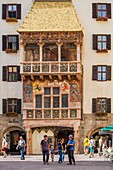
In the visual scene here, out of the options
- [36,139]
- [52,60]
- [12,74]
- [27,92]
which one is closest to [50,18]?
[52,60]

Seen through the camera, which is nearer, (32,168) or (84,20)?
(32,168)

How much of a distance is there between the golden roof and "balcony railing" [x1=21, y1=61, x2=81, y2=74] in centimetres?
321

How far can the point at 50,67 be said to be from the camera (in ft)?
190

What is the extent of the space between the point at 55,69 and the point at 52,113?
423 centimetres

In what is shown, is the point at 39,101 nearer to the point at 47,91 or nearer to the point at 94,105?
the point at 47,91

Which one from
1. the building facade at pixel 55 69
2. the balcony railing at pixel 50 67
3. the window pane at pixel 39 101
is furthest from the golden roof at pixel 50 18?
the window pane at pixel 39 101

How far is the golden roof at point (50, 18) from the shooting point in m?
57.8

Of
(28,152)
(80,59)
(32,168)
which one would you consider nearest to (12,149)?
(28,152)

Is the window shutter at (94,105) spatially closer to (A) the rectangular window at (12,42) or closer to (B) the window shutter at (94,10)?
(B) the window shutter at (94,10)

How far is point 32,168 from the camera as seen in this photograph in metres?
34.3

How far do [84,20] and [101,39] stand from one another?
268 cm

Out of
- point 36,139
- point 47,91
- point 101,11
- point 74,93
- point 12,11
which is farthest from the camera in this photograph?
point 12,11

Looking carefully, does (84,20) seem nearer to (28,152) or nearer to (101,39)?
(101,39)

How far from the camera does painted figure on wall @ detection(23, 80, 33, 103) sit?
5862 centimetres
